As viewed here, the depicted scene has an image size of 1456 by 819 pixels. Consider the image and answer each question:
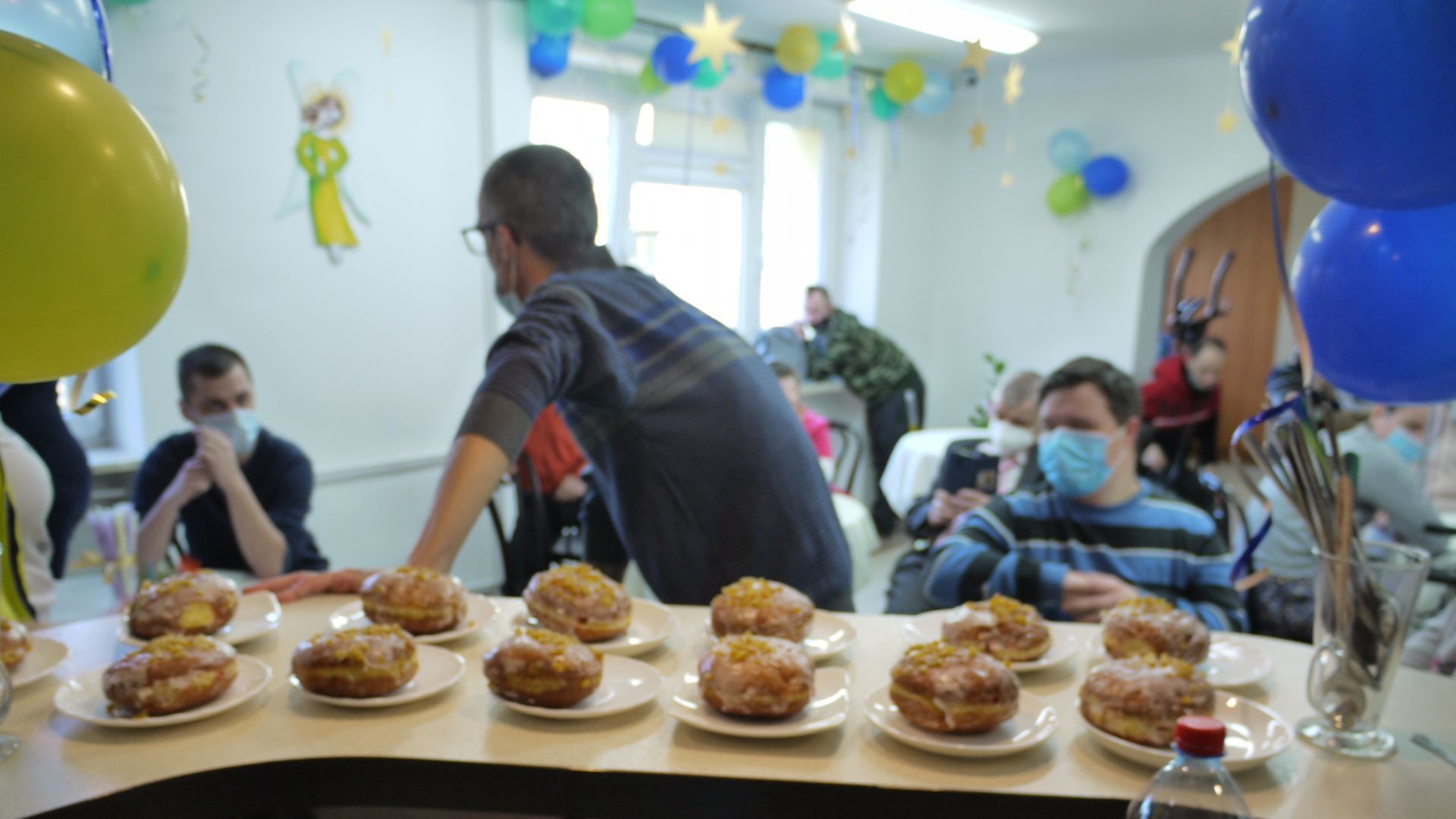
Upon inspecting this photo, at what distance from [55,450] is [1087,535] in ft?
6.86

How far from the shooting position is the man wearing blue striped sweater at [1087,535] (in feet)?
6.39

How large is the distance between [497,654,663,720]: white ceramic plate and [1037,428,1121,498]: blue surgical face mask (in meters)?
1.23

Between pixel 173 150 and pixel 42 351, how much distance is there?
2.74 metres

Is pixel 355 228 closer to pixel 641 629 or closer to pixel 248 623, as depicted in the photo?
pixel 248 623

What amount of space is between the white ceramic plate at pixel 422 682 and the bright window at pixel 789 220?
197 inches

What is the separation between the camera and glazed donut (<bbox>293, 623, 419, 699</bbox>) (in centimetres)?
110

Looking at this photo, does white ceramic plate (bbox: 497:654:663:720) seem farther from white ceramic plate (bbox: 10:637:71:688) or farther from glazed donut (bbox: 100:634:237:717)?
white ceramic plate (bbox: 10:637:71:688)

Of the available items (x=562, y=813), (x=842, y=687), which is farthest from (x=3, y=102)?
(x=842, y=687)

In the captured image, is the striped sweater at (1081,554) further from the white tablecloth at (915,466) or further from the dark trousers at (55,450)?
the white tablecloth at (915,466)

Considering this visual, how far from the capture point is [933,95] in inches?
242

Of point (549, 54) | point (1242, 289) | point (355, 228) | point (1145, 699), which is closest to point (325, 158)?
point (355, 228)

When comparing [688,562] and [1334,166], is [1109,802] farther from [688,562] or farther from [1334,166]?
[688,562]

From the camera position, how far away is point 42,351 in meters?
0.94

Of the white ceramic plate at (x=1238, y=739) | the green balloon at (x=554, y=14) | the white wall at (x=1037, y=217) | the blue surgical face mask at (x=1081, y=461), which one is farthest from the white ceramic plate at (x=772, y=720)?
the white wall at (x=1037, y=217)
